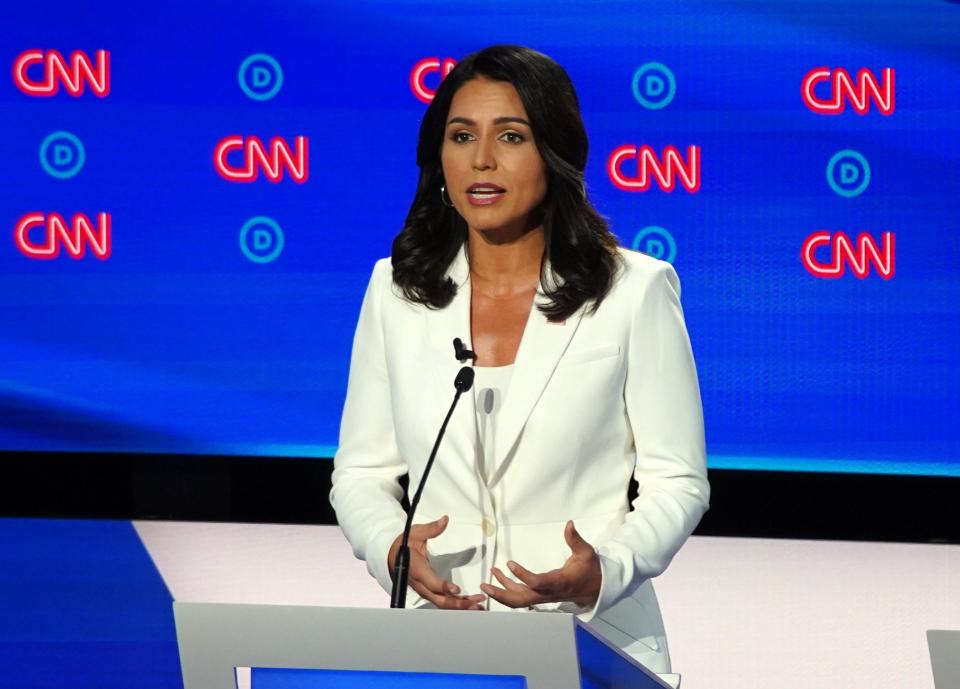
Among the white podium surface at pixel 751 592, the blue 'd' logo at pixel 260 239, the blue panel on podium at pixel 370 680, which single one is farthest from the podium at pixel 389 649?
the blue 'd' logo at pixel 260 239

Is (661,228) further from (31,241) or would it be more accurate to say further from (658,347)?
(658,347)

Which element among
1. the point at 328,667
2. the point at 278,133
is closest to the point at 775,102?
the point at 278,133

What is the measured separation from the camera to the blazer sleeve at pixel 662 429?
1.96 meters

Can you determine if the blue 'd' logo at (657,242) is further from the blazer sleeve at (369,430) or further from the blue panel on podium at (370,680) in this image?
the blue panel on podium at (370,680)

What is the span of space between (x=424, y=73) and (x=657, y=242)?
0.98 metres

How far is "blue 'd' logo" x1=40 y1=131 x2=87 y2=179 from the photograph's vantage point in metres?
5.71

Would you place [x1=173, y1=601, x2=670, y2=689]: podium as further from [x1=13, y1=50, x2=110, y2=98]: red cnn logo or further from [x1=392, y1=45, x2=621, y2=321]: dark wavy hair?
[x1=13, y1=50, x2=110, y2=98]: red cnn logo

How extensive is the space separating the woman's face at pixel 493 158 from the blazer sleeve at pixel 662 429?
0.20 metres

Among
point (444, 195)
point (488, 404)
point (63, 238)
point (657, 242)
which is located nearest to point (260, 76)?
point (63, 238)

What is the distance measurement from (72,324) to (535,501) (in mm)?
4030

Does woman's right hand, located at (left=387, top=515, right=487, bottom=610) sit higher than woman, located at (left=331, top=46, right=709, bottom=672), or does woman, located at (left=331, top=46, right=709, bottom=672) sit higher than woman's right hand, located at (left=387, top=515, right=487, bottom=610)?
woman, located at (left=331, top=46, right=709, bottom=672)

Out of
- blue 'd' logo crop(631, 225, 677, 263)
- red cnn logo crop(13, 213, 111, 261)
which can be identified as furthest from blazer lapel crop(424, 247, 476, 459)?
red cnn logo crop(13, 213, 111, 261)

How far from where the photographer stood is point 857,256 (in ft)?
17.5

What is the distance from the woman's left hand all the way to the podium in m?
0.34
